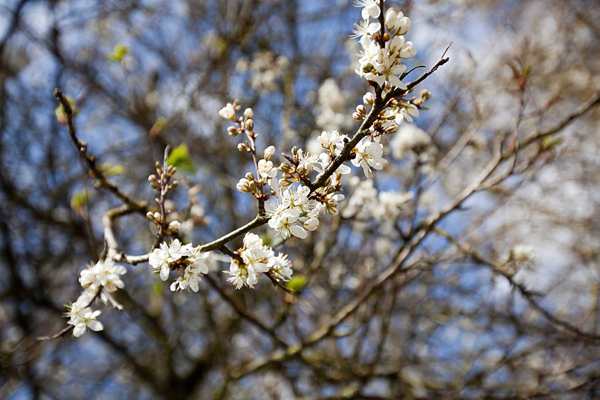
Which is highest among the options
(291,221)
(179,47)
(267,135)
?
(179,47)

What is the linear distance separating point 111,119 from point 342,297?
3992mm

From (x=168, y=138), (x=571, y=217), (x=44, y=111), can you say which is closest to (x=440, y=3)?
(x=571, y=217)

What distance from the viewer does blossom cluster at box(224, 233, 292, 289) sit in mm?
1239

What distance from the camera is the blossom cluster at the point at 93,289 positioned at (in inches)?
54.9

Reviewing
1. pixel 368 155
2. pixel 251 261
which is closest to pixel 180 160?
pixel 251 261

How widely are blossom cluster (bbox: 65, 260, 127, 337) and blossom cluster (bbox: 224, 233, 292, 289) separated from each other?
43 cm

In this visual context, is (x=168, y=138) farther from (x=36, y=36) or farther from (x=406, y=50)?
(x=406, y=50)

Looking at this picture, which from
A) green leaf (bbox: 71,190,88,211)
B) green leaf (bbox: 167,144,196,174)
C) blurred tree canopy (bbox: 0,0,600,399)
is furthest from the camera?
blurred tree canopy (bbox: 0,0,600,399)

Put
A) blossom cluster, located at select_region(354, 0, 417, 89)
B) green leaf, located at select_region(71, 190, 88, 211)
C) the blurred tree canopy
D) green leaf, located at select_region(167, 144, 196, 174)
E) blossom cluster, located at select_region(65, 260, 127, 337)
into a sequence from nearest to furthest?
blossom cluster, located at select_region(354, 0, 417, 89)
blossom cluster, located at select_region(65, 260, 127, 337)
green leaf, located at select_region(167, 144, 196, 174)
green leaf, located at select_region(71, 190, 88, 211)
the blurred tree canopy

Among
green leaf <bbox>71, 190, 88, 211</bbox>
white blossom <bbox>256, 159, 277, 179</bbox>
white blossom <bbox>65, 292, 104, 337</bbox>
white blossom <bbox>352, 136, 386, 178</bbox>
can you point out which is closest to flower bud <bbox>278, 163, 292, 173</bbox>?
white blossom <bbox>256, 159, 277, 179</bbox>

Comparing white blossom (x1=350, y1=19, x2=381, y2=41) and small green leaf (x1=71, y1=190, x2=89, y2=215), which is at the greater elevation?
small green leaf (x1=71, y1=190, x2=89, y2=215)

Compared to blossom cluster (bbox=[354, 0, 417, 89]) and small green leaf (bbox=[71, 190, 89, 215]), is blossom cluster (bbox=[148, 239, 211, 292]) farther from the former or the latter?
small green leaf (bbox=[71, 190, 89, 215])

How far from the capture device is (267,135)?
5172 mm

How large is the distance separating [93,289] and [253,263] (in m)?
0.59
